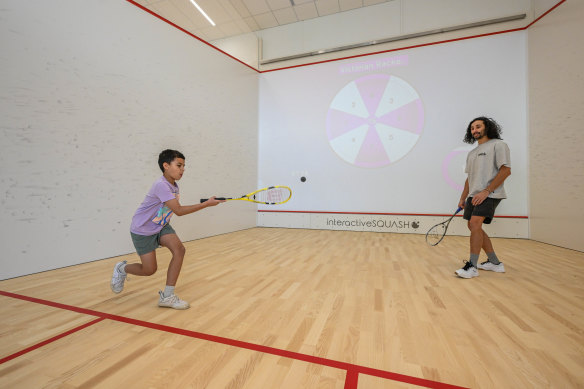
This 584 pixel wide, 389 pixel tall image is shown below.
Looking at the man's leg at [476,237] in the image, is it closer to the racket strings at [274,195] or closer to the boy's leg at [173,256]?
the boy's leg at [173,256]

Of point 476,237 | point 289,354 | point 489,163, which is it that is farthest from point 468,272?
point 289,354

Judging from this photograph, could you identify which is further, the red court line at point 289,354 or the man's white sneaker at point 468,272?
the man's white sneaker at point 468,272

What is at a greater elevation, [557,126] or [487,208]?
[557,126]

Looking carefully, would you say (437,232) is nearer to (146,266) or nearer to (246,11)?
(146,266)

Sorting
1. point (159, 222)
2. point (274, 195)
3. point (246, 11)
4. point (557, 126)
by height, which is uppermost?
point (246, 11)

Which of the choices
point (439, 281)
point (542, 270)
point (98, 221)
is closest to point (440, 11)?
point (542, 270)

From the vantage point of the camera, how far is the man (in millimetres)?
1986

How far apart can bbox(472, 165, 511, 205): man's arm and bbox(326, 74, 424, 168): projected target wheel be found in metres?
2.54

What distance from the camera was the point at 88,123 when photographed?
253 cm

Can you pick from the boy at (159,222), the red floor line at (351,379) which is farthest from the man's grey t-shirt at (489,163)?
the boy at (159,222)

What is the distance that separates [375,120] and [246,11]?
3.08m

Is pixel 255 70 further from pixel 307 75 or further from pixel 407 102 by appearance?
pixel 407 102

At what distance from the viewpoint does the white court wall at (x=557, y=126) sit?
3.03m

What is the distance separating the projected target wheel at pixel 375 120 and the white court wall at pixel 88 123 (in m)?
2.37
